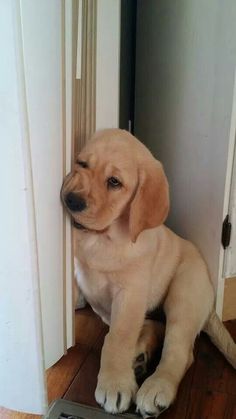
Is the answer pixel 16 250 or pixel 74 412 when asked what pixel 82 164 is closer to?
pixel 16 250

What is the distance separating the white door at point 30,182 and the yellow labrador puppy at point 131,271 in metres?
0.08

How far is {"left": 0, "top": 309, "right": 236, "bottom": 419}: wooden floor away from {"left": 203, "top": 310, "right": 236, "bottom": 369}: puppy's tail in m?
0.03

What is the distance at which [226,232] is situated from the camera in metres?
1.10

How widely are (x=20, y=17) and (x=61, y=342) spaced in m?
0.78

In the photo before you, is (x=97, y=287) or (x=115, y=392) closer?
(x=115, y=392)

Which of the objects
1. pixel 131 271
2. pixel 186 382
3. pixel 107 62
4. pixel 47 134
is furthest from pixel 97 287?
pixel 107 62

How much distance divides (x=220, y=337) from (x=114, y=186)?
54 cm

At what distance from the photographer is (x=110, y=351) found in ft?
2.98

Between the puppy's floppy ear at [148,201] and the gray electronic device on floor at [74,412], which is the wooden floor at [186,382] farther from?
the puppy's floppy ear at [148,201]

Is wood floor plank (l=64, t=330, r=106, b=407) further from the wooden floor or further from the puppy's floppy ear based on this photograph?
the puppy's floppy ear

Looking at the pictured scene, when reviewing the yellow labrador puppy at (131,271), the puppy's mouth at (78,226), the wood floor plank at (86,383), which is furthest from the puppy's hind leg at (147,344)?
the puppy's mouth at (78,226)

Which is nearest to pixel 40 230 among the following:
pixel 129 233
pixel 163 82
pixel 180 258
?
pixel 129 233

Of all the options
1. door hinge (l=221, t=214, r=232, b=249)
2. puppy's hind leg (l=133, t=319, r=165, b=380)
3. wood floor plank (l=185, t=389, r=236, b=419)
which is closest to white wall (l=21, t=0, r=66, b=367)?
puppy's hind leg (l=133, t=319, r=165, b=380)

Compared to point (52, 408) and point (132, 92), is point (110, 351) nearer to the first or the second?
point (52, 408)
